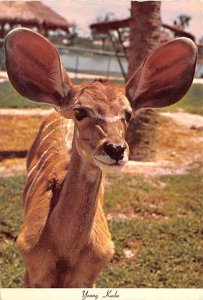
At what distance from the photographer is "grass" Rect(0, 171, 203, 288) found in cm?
298

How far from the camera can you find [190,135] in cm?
500

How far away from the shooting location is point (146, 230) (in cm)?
346

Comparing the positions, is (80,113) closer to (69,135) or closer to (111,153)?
(111,153)

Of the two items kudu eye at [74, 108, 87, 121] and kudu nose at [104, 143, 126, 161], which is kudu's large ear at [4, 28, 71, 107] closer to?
kudu eye at [74, 108, 87, 121]

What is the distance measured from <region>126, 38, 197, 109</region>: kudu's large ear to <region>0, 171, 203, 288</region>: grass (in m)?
1.24

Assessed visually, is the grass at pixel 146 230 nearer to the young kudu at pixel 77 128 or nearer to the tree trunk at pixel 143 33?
the tree trunk at pixel 143 33

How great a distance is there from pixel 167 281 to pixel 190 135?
2.24 m

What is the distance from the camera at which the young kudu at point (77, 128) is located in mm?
1822

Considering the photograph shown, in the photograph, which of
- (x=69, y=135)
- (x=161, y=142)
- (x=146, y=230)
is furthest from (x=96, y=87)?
(x=161, y=142)

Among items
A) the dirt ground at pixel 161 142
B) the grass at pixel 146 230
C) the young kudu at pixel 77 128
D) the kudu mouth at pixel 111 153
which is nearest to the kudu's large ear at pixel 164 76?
the young kudu at pixel 77 128

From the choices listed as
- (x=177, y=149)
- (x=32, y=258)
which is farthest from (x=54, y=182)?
(x=177, y=149)

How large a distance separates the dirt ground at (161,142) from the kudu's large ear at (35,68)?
2.54 meters

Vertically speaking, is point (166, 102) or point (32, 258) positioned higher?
point (166, 102)

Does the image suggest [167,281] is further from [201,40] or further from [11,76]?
[11,76]
